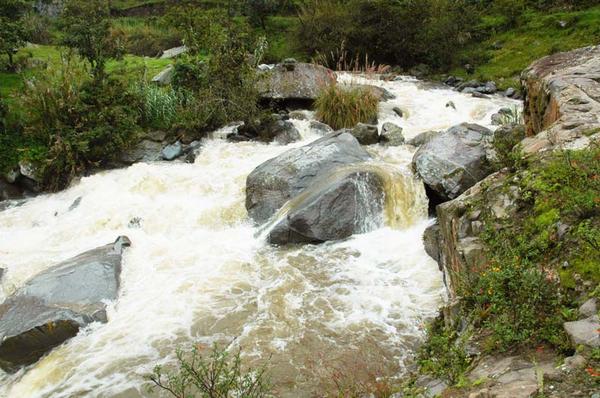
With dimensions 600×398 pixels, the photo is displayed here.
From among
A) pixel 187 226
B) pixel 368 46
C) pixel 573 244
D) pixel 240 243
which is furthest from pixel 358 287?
pixel 368 46

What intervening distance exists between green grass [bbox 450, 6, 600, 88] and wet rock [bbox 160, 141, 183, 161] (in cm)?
1378

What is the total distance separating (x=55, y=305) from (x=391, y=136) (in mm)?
8887

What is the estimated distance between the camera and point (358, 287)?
25.5ft

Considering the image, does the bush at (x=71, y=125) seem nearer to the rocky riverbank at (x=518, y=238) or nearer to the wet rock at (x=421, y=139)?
the wet rock at (x=421, y=139)

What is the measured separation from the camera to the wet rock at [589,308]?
158 inches

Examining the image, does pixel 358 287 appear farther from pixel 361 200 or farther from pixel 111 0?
pixel 111 0

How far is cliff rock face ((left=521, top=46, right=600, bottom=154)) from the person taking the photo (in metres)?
6.95

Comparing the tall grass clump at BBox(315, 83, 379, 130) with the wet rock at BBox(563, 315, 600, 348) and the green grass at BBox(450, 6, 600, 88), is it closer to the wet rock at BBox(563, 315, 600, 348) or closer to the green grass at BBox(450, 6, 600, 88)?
the green grass at BBox(450, 6, 600, 88)

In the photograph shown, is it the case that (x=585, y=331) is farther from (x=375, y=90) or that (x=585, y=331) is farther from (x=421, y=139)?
(x=375, y=90)

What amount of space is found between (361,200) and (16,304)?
20.4 ft

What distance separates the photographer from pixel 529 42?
2405cm

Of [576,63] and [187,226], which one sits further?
[187,226]

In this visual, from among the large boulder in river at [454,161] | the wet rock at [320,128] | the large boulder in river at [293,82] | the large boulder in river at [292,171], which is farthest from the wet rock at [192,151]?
the large boulder in river at [454,161]

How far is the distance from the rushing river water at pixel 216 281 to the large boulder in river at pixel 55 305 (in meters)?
0.21
